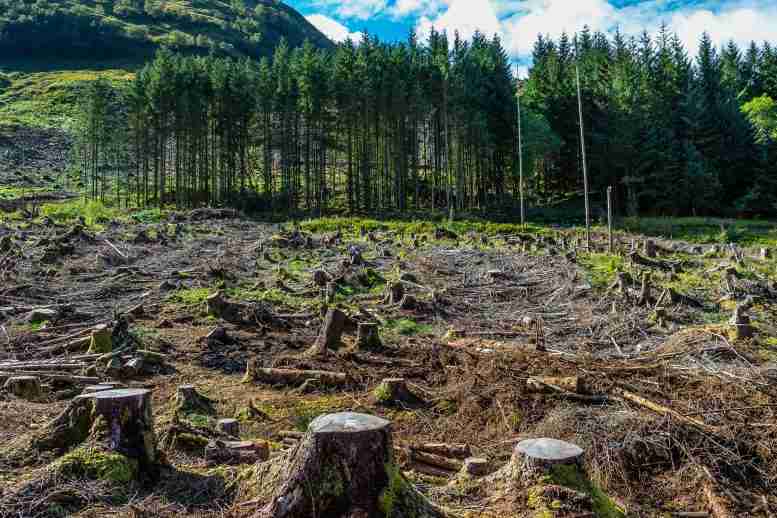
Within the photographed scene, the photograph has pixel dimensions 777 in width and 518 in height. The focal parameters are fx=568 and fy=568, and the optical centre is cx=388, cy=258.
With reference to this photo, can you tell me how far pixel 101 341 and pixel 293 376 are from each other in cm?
311

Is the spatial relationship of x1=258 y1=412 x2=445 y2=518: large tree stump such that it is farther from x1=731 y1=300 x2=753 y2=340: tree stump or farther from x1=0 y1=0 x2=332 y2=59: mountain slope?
x1=0 y1=0 x2=332 y2=59: mountain slope

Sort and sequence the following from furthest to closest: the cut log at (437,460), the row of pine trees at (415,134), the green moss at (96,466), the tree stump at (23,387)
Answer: the row of pine trees at (415,134), the tree stump at (23,387), the cut log at (437,460), the green moss at (96,466)

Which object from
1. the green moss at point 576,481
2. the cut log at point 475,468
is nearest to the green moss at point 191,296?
the cut log at point 475,468

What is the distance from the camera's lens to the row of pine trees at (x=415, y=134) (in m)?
44.1

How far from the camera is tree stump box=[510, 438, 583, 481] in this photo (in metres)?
3.45

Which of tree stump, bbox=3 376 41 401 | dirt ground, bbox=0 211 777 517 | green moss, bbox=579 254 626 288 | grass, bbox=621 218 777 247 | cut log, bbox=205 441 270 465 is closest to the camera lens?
dirt ground, bbox=0 211 777 517

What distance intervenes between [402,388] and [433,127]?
140 feet

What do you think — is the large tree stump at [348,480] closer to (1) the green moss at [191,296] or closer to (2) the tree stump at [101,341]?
(2) the tree stump at [101,341]

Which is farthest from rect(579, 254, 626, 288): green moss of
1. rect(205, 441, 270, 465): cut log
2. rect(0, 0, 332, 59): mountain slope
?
rect(0, 0, 332, 59): mountain slope

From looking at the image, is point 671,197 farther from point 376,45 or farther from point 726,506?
point 726,506

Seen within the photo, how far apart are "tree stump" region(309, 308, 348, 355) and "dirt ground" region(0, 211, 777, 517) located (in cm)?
29

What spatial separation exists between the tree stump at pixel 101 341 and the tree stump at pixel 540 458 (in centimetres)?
715

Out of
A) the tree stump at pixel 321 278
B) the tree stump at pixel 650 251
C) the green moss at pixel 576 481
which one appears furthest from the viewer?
the tree stump at pixel 650 251

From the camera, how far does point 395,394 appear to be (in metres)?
7.38
